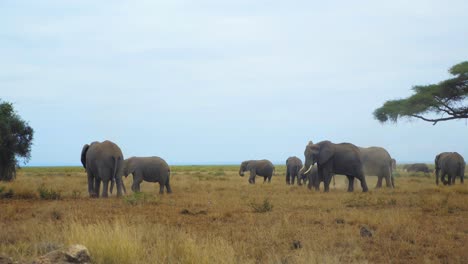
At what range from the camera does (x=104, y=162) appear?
1881cm

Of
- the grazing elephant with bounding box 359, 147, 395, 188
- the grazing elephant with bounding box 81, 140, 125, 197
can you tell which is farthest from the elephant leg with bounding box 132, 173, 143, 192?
the grazing elephant with bounding box 359, 147, 395, 188

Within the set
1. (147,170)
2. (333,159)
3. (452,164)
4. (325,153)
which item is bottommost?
(147,170)

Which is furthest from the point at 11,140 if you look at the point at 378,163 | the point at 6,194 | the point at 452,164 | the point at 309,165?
the point at 452,164

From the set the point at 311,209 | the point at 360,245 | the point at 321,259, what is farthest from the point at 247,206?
the point at 321,259

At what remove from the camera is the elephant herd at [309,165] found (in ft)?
62.4

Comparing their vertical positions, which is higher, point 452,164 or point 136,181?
point 452,164

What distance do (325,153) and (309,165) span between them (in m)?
0.93

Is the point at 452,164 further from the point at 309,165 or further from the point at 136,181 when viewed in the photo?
the point at 136,181

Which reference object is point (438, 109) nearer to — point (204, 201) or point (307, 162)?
point (307, 162)

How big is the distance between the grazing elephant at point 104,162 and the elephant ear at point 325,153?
9.20 m

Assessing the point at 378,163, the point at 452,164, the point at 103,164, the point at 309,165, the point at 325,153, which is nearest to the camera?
the point at 103,164

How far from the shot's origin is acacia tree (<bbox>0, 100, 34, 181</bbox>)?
89.1ft

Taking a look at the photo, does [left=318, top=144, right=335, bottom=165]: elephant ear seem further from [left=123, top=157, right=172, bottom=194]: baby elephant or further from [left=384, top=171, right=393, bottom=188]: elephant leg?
[left=123, top=157, right=172, bottom=194]: baby elephant

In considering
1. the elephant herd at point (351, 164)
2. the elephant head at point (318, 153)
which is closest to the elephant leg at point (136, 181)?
the elephant herd at point (351, 164)
